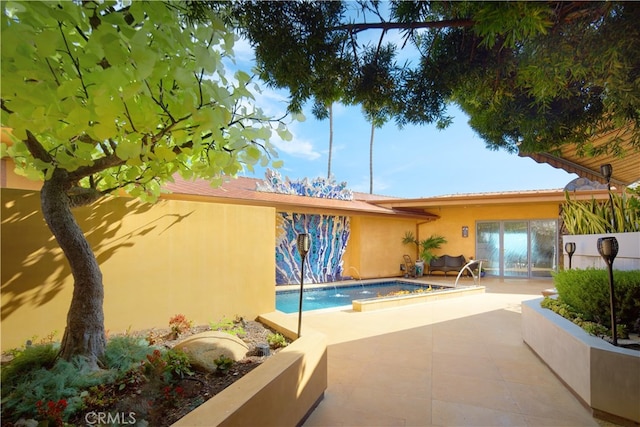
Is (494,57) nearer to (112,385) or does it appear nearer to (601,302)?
(601,302)

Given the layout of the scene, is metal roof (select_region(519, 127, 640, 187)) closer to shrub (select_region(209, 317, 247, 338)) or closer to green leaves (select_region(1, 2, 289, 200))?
shrub (select_region(209, 317, 247, 338))

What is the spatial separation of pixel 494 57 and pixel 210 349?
3321mm

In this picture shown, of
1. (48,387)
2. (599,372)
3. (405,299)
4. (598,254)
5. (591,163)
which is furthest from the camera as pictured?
(405,299)

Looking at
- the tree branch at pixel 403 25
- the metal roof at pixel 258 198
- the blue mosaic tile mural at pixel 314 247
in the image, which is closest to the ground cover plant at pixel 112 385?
the tree branch at pixel 403 25

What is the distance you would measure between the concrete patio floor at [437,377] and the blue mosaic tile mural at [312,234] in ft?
15.3

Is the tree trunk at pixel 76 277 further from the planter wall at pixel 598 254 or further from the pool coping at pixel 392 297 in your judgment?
the planter wall at pixel 598 254

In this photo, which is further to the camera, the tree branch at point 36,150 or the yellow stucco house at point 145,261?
the yellow stucco house at point 145,261

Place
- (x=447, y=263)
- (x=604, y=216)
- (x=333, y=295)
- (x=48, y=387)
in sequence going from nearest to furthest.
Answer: (x=48, y=387) < (x=604, y=216) < (x=333, y=295) < (x=447, y=263)

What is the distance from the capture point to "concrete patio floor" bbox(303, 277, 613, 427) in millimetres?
2838

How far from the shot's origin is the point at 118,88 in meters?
1.38

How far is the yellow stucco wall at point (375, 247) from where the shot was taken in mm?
12586

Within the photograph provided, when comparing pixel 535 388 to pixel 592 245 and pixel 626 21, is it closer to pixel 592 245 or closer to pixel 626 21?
pixel 592 245

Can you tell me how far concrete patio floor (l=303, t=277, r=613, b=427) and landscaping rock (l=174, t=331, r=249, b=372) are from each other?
35.6 inches

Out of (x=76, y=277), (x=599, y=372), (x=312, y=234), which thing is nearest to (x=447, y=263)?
(x=312, y=234)
